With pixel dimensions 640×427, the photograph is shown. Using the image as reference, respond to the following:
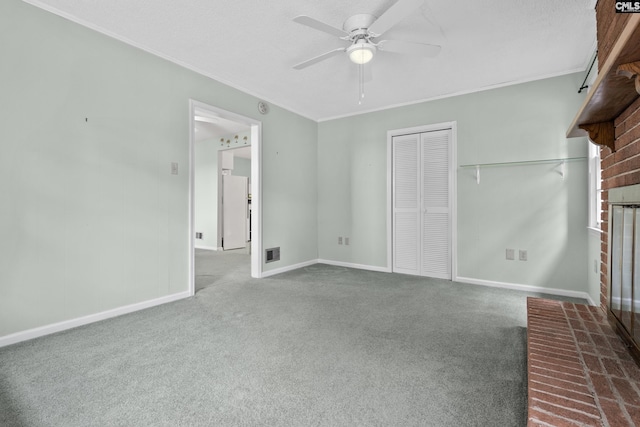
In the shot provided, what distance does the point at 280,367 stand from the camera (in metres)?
1.81

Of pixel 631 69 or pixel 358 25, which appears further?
pixel 358 25

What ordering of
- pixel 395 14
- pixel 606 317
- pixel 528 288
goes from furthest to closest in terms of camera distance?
pixel 528 288, pixel 395 14, pixel 606 317

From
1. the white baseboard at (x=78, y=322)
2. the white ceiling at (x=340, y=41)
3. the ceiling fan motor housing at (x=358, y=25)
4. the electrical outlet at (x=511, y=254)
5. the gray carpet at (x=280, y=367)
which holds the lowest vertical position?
the gray carpet at (x=280, y=367)

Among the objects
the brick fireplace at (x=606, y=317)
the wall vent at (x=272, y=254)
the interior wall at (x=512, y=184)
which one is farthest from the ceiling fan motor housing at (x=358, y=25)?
the wall vent at (x=272, y=254)

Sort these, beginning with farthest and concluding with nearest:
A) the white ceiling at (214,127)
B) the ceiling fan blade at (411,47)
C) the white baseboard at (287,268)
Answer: the white ceiling at (214,127) → the white baseboard at (287,268) → the ceiling fan blade at (411,47)

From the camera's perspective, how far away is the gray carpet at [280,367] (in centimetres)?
141

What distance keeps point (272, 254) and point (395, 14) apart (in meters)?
3.21

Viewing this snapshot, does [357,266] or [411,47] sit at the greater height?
[411,47]

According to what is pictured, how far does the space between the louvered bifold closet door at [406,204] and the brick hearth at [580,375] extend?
254 cm

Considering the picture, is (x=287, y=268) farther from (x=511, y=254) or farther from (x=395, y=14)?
(x=395, y=14)

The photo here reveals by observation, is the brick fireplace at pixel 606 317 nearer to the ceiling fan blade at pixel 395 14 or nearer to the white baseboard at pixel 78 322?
the ceiling fan blade at pixel 395 14

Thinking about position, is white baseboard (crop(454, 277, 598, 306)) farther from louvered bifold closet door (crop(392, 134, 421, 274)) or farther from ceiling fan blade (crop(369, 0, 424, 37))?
ceiling fan blade (crop(369, 0, 424, 37))

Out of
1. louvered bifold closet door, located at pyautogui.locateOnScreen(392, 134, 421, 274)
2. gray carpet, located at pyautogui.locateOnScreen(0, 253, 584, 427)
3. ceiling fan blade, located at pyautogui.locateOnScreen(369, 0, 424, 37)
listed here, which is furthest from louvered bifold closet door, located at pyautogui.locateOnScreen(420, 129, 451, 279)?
ceiling fan blade, located at pyautogui.locateOnScreen(369, 0, 424, 37)

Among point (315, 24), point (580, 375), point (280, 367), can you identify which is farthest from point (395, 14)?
point (280, 367)
